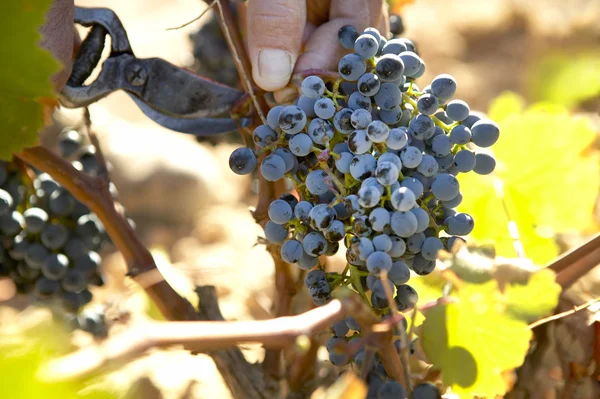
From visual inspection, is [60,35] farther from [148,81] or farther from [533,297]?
[533,297]

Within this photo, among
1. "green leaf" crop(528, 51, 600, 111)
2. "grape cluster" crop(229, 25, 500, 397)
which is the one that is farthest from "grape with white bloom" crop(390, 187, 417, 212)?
"green leaf" crop(528, 51, 600, 111)

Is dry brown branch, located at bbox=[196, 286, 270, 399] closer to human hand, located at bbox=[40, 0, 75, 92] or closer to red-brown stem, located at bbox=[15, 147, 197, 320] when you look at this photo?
red-brown stem, located at bbox=[15, 147, 197, 320]

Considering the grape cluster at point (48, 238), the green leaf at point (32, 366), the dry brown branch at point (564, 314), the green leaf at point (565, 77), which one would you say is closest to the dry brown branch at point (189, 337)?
the green leaf at point (32, 366)

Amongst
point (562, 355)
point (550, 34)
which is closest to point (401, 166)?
point (562, 355)

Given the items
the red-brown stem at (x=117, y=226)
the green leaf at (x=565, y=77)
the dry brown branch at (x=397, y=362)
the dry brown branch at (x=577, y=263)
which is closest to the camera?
the dry brown branch at (x=397, y=362)

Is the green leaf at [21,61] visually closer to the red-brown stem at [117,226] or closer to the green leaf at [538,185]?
the red-brown stem at [117,226]

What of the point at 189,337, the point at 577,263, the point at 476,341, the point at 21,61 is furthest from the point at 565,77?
the point at 189,337
